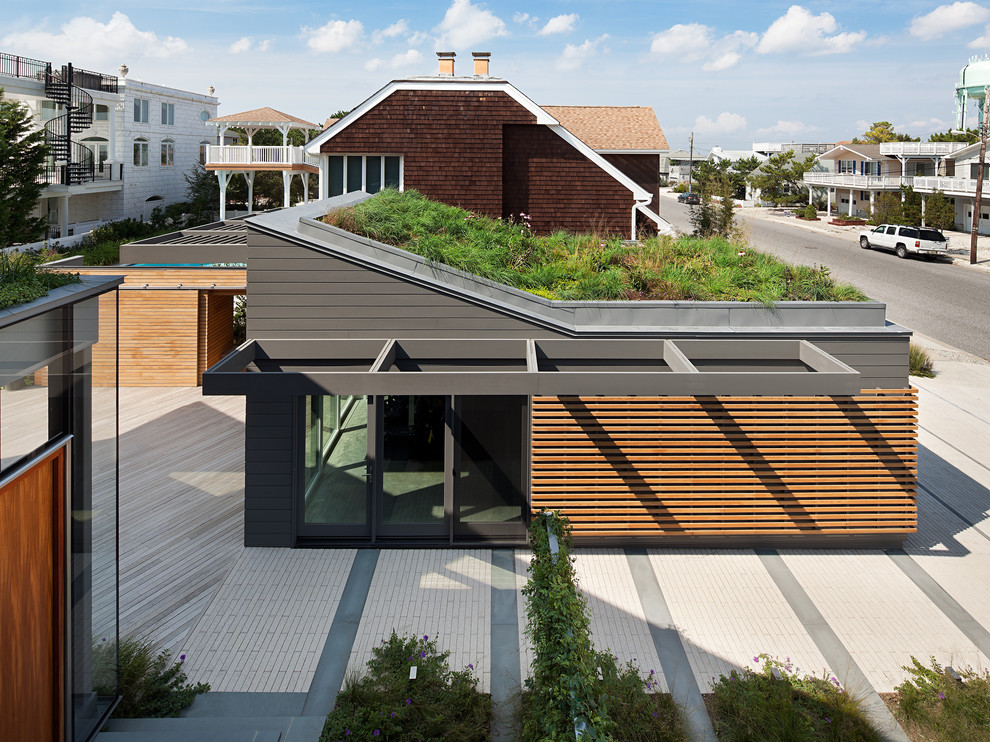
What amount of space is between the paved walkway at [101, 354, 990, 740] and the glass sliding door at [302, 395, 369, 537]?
1.44 feet

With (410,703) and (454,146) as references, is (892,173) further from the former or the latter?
(410,703)

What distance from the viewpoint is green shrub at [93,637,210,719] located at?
21.1 ft

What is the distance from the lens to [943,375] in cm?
2064

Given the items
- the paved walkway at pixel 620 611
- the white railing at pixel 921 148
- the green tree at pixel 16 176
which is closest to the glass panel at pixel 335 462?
the paved walkway at pixel 620 611

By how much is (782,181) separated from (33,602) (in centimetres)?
7463

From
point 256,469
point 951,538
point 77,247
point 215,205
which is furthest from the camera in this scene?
point 215,205

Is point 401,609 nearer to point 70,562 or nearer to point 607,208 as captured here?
point 70,562

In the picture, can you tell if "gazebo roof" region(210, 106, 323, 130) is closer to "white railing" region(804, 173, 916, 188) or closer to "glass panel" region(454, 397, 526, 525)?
"glass panel" region(454, 397, 526, 525)

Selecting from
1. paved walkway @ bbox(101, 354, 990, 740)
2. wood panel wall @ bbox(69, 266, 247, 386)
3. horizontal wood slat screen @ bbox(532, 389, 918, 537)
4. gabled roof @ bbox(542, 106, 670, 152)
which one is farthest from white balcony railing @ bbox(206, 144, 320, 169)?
horizontal wood slat screen @ bbox(532, 389, 918, 537)

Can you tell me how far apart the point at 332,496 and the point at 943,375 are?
16447 mm

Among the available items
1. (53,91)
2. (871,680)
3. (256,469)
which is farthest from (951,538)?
(53,91)

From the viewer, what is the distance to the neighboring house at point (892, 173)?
159ft

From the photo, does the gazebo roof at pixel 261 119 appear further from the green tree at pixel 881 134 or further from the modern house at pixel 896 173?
the green tree at pixel 881 134

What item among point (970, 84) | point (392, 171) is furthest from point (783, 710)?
point (970, 84)
